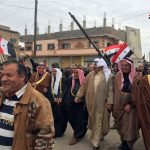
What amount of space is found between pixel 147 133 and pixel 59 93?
2814 mm

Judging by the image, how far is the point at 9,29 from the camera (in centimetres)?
4719

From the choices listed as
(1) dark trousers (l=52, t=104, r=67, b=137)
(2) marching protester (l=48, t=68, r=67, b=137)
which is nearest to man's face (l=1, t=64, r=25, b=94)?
(2) marching protester (l=48, t=68, r=67, b=137)

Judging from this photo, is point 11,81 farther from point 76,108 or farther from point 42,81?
point 42,81

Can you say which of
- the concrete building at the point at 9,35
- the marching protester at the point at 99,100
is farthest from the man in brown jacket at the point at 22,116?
the concrete building at the point at 9,35

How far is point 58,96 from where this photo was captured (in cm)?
863

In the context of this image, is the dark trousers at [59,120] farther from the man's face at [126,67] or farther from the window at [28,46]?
the window at [28,46]

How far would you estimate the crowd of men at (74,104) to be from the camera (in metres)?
2.86

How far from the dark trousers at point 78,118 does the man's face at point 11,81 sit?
5218 millimetres

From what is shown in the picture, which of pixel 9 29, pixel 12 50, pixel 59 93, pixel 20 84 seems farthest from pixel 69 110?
pixel 9 29

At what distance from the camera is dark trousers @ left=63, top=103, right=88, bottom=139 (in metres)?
8.23

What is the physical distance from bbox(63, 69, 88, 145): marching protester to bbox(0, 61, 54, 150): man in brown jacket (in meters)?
5.12

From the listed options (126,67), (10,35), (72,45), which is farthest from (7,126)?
(72,45)

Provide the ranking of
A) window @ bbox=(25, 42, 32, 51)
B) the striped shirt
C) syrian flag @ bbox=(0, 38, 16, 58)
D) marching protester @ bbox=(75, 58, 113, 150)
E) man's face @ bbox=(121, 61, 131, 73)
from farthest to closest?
window @ bbox=(25, 42, 32, 51)
syrian flag @ bbox=(0, 38, 16, 58)
marching protester @ bbox=(75, 58, 113, 150)
man's face @ bbox=(121, 61, 131, 73)
the striped shirt

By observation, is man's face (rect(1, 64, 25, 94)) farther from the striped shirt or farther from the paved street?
the paved street
